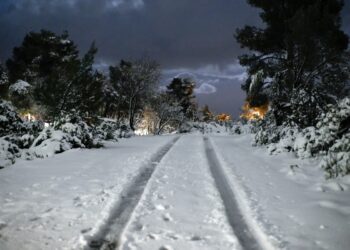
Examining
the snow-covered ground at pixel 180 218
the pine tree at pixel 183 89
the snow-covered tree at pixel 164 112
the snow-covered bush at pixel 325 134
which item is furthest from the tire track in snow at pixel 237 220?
the pine tree at pixel 183 89

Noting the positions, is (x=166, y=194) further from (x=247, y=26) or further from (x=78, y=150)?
(x=247, y=26)

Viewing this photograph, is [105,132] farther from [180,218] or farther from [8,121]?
[180,218]

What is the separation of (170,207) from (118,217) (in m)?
0.90

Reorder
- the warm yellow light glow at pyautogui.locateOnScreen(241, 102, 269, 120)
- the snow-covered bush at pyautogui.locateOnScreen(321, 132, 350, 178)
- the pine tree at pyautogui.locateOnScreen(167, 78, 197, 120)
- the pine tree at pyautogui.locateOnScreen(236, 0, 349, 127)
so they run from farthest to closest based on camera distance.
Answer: the pine tree at pyautogui.locateOnScreen(167, 78, 197, 120), the warm yellow light glow at pyautogui.locateOnScreen(241, 102, 269, 120), the pine tree at pyautogui.locateOnScreen(236, 0, 349, 127), the snow-covered bush at pyautogui.locateOnScreen(321, 132, 350, 178)

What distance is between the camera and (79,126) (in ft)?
41.8

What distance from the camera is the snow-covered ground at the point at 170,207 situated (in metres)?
4.16

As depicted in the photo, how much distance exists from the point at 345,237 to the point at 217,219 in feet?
5.72

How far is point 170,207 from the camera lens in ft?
17.6

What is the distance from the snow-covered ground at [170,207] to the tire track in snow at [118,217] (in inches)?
0.6

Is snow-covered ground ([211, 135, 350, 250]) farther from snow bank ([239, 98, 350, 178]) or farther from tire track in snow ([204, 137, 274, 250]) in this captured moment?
snow bank ([239, 98, 350, 178])

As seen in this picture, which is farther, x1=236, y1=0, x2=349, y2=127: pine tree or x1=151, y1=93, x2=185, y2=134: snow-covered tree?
x1=151, y1=93, x2=185, y2=134: snow-covered tree

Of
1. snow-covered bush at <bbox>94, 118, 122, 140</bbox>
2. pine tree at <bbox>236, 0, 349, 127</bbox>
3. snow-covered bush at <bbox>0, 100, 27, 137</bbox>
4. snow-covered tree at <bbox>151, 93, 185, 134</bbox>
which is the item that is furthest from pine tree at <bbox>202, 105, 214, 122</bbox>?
snow-covered bush at <bbox>0, 100, 27, 137</bbox>

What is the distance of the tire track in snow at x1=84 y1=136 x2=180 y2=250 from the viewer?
4.07 meters

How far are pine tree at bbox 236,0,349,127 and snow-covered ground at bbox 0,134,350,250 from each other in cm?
609
